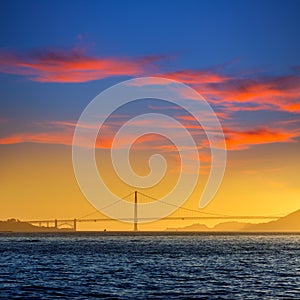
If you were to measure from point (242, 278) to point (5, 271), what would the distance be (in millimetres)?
25791

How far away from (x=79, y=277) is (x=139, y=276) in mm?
5917

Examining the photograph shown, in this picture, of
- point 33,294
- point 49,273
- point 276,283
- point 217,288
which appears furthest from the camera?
point 49,273

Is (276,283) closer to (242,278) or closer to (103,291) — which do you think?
(242,278)

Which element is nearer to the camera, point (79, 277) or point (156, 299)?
point (156, 299)

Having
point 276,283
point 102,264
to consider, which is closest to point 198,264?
point 102,264

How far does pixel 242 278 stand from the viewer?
65000 mm

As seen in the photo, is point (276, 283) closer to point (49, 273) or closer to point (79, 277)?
point (79, 277)

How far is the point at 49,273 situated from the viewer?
230 ft

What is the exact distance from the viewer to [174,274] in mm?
68688

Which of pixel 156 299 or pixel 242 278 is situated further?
pixel 242 278

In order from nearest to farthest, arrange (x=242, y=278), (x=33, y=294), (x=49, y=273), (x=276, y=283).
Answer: (x=33, y=294) < (x=276, y=283) < (x=242, y=278) < (x=49, y=273)

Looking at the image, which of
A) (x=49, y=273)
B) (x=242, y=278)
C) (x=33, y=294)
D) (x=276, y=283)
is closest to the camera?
(x=33, y=294)

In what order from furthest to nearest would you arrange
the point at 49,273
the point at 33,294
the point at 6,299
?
the point at 49,273, the point at 33,294, the point at 6,299

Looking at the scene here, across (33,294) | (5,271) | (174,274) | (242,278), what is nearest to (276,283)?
(242,278)
